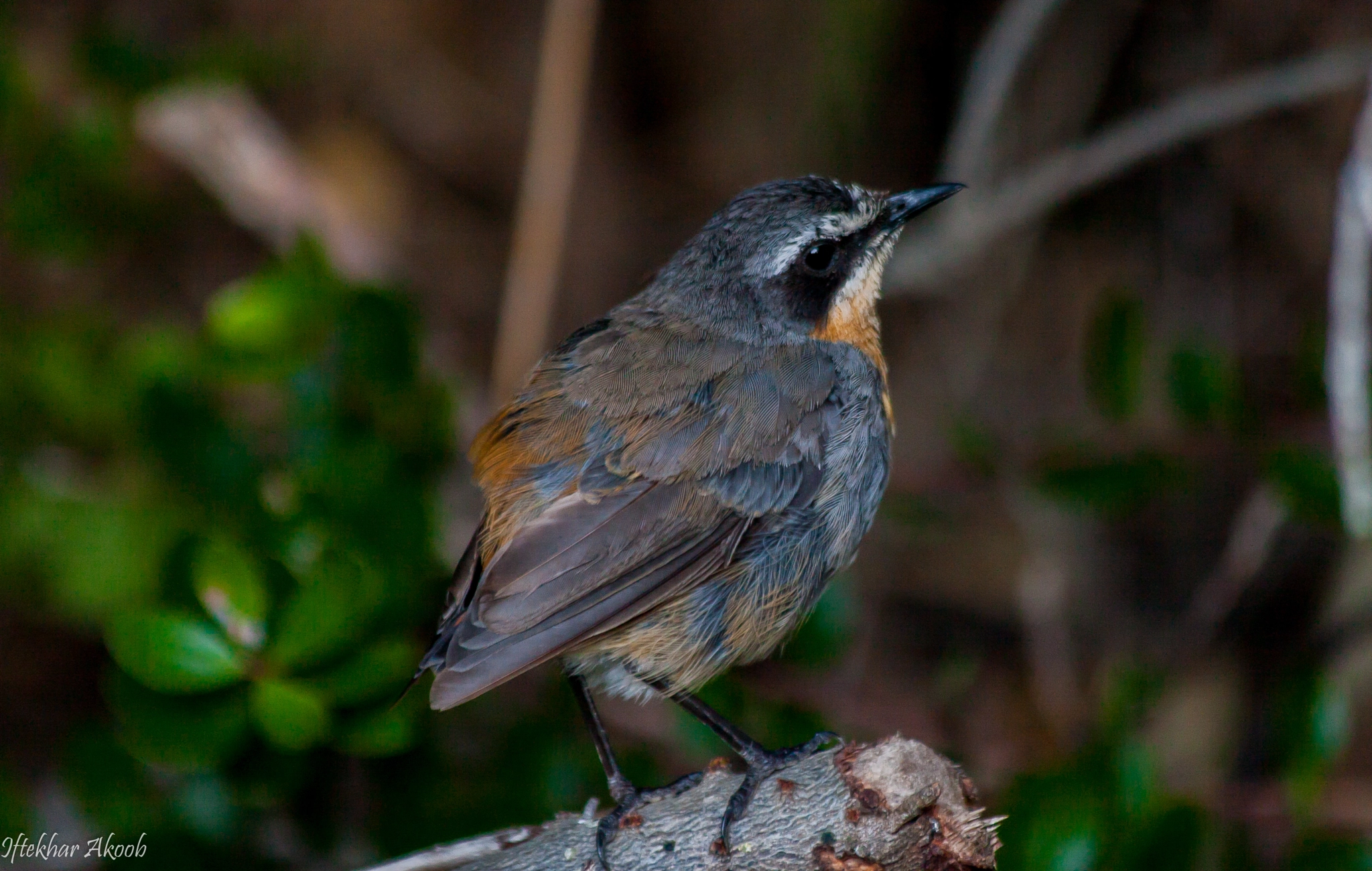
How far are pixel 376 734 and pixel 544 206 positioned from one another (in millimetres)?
3121

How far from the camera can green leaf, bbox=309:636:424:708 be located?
333 cm

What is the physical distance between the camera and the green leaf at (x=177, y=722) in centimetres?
327

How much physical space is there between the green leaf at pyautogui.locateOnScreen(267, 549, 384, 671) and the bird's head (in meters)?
1.38

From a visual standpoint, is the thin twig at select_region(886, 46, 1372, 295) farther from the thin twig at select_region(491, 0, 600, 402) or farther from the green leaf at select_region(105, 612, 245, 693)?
the green leaf at select_region(105, 612, 245, 693)

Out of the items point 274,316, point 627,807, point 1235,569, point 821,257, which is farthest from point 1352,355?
point 274,316

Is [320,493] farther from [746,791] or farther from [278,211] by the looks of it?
[278,211]

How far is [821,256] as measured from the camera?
402 centimetres

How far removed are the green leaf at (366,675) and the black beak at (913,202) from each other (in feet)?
6.80

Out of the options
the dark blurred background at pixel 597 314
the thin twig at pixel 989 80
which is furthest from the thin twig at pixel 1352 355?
the thin twig at pixel 989 80

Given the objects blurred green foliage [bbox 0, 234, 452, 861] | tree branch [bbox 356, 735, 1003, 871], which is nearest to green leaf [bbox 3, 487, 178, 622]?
blurred green foliage [bbox 0, 234, 452, 861]

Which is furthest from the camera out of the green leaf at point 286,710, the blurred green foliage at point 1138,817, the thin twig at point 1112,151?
the thin twig at point 1112,151

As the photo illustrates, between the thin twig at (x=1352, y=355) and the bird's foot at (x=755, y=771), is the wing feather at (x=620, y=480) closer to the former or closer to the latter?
the bird's foot at (x=755, y=771)

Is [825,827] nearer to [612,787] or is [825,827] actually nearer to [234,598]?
[612,787]

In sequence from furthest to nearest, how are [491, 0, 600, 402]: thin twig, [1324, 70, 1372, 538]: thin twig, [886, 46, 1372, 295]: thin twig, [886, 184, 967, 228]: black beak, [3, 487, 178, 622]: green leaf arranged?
[491, 0, 600, 402]: thin twig < [886, 46, 1372, 295]: thin twig < [3, 487, 178, 622]: green leaf < [886, 184, 967, 228]: black beak < [1324, 70, 1372, 538]: thin twig
